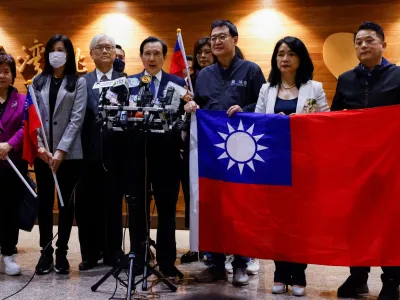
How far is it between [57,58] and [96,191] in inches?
37.8

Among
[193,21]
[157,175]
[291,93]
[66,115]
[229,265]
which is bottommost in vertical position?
[229,265]

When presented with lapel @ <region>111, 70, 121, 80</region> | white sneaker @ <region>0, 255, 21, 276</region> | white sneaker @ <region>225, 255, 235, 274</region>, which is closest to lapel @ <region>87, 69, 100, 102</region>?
lapel @ <region>111, 70, 121, 80</region>

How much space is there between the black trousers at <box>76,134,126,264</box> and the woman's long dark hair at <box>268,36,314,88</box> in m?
1.26

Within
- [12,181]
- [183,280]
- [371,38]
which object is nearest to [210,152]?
[183,280]

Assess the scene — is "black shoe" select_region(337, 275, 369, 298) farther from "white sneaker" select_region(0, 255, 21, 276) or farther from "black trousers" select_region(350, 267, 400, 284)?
"white sneaker" select_region(0, 255, 21, 276)

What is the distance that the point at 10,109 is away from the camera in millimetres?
3607

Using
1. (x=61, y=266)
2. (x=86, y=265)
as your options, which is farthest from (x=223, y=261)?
(x=61, y=266)

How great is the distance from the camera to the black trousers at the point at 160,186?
3.19m

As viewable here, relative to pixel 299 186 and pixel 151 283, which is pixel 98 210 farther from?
pixel 299 186

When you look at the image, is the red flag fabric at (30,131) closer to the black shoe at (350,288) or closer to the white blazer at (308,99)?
the white blazer at (308,99)

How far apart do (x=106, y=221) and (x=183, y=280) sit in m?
0.75

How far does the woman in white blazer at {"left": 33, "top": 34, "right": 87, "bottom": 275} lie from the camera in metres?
3.52

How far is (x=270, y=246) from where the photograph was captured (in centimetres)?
312

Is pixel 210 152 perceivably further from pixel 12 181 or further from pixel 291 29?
pixel 291 29
